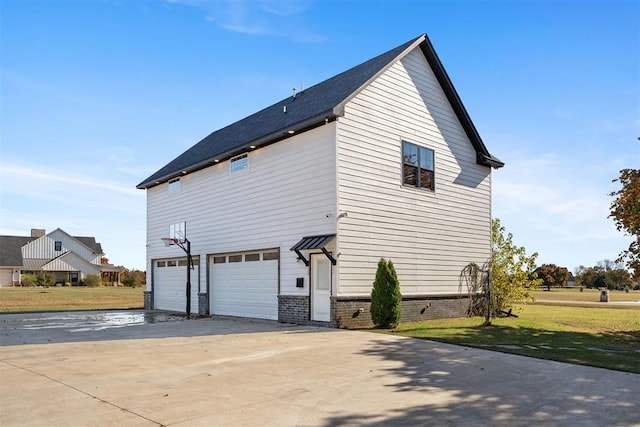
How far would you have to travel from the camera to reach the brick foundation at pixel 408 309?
14070 millimetres

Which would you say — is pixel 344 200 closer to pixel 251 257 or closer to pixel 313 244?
pixel 313 244

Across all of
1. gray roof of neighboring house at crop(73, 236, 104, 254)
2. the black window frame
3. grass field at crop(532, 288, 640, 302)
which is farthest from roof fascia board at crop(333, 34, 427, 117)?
gray roof of neighboring house at crop(73, 236, 104, 254)

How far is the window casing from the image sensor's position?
657 inches

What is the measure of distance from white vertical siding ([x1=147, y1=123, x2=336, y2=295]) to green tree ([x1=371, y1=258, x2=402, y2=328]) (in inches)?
→ 78.3

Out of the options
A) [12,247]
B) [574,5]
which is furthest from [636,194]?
[12,247]

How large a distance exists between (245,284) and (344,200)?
18.5ft

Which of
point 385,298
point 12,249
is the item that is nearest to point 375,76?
point 385,298

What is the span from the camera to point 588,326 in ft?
52.7

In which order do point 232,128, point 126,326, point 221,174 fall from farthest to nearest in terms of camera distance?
point 232,128
point 221,174
point 126,326

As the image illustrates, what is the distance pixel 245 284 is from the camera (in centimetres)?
1788

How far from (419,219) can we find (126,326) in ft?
32.8

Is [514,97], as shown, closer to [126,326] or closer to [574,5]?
[574,5]

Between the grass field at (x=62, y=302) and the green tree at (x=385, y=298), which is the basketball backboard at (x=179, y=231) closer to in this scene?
the grass field at (x=62, y=302)

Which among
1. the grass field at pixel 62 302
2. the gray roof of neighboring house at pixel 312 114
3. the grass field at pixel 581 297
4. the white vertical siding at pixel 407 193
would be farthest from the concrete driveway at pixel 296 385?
the grass field at pixel 581 297
